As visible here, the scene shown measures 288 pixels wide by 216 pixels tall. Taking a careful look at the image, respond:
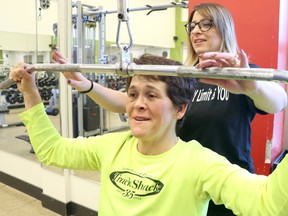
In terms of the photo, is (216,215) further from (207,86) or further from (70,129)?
(70,129)

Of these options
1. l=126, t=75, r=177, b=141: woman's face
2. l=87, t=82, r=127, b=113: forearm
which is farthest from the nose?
l=87, t=82, r=127, b=113: forearm

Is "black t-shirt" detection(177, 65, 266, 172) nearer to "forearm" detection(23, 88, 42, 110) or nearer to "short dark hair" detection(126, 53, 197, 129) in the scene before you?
"short dark hair" detection(126, 53, 197, 129)

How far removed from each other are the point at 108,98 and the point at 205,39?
20.8 inches

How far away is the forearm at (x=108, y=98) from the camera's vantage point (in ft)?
4.60

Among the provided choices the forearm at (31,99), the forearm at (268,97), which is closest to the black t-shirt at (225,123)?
the forearm at (268,97)

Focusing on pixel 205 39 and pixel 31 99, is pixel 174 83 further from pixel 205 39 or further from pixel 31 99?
pixel 31 99

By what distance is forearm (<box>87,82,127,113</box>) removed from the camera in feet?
4.60

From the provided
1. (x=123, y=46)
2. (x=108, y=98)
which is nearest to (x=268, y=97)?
(x=123, y=46)

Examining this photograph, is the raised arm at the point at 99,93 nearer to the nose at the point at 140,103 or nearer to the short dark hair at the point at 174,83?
the short dark hair at the point at 174,83

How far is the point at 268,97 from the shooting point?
Answer: 97 cm

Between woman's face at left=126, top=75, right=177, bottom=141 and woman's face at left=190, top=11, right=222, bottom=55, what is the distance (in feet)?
1.05

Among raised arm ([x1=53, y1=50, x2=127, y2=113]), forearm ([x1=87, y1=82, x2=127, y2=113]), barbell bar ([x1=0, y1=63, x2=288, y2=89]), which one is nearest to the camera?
barbell bar ([x1=0, y1=63, x2=288, y2=89])

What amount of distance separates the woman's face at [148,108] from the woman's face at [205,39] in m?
0.32

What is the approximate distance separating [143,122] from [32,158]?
2712 millimetres
